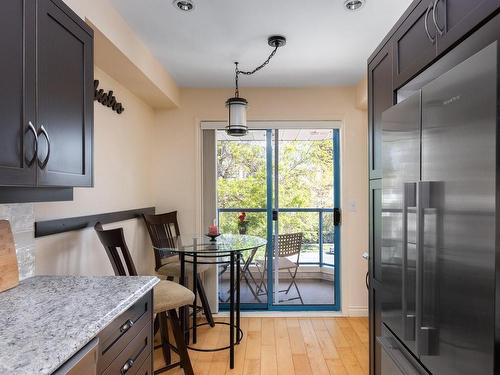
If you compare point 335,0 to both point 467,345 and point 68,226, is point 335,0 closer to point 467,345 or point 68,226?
point 467,345

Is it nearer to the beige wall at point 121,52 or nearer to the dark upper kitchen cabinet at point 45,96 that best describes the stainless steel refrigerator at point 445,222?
the dark upper kitchen cabinet at point 45,96

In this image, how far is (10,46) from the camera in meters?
1.07

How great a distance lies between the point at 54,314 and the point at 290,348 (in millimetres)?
2179

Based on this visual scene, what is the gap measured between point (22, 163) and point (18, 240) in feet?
2.11

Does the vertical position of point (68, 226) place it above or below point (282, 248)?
above

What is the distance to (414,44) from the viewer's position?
1483 mm

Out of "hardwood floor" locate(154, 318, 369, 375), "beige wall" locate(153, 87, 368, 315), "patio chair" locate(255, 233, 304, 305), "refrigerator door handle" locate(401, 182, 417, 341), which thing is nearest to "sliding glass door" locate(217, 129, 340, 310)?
"patio chair" locate(255, 233, 304, 305)

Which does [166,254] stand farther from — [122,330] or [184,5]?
[184,5]

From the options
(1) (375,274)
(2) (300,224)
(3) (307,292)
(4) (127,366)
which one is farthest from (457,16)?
(3) (307,292)

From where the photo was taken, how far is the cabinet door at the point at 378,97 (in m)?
1.77

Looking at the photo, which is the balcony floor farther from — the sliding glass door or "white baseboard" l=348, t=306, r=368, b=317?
"white baseboard" l=348, t=306, r=368, b=317

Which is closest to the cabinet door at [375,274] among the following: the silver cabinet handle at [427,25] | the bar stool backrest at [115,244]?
the silver cabinet handle at [427,25]

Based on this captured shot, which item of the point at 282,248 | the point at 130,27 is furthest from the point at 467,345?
the point at 282,248

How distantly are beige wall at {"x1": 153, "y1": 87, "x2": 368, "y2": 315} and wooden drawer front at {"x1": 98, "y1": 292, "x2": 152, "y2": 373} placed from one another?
2.03m
